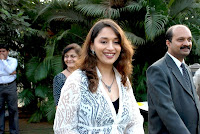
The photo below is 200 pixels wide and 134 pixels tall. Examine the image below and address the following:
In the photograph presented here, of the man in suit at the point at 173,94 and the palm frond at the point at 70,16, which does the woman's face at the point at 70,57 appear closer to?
the man in suit at the point at 173,94

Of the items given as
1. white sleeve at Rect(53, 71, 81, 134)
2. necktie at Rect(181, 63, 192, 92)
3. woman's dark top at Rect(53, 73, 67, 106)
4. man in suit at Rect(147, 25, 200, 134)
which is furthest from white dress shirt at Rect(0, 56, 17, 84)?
white sleeve at Rect(53, 71, 81, 134)

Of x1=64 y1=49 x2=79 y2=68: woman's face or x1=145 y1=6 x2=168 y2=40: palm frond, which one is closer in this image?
x1=64 y1=49 x2=79 y2=68: woman's face

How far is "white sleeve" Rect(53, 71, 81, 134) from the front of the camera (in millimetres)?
1569

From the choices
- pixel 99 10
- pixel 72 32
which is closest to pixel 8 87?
pixel 72 32

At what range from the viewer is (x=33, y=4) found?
7305 millimetres

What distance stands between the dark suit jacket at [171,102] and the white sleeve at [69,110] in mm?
1131

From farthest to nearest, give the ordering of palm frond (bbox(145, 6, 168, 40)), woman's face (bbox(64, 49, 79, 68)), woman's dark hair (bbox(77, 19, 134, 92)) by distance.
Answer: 1. palm frond (bbox(145, 6, 168, 40))
2. woman's face (bbox(64, 49, 79, 68))
3. woman's dark hair (bbox(77, 19, 134, 92))

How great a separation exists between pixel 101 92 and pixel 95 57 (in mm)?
305

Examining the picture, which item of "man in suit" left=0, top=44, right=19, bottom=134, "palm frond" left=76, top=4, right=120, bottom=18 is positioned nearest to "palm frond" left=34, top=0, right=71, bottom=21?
"palm frond" left=76, top=4, right=120, bottom=18

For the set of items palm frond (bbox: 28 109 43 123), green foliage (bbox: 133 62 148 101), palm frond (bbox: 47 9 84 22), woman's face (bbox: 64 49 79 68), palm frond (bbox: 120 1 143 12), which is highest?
palm frond (bbox: 120 1 143 12)

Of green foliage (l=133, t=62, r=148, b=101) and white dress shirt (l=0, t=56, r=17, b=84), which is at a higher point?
white dress shirt (l=0, t=56, r=17, b=84)

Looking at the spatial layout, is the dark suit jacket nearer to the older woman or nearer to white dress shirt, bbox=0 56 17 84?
the older woman

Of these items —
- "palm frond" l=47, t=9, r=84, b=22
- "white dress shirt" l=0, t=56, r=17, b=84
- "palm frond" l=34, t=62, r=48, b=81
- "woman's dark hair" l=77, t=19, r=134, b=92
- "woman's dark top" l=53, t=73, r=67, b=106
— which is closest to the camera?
"woman's dark hair" l=77, t=19, r=134, b=92

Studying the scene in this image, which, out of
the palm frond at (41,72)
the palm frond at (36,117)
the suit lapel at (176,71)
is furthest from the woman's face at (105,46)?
the palm frond at (36,117)
